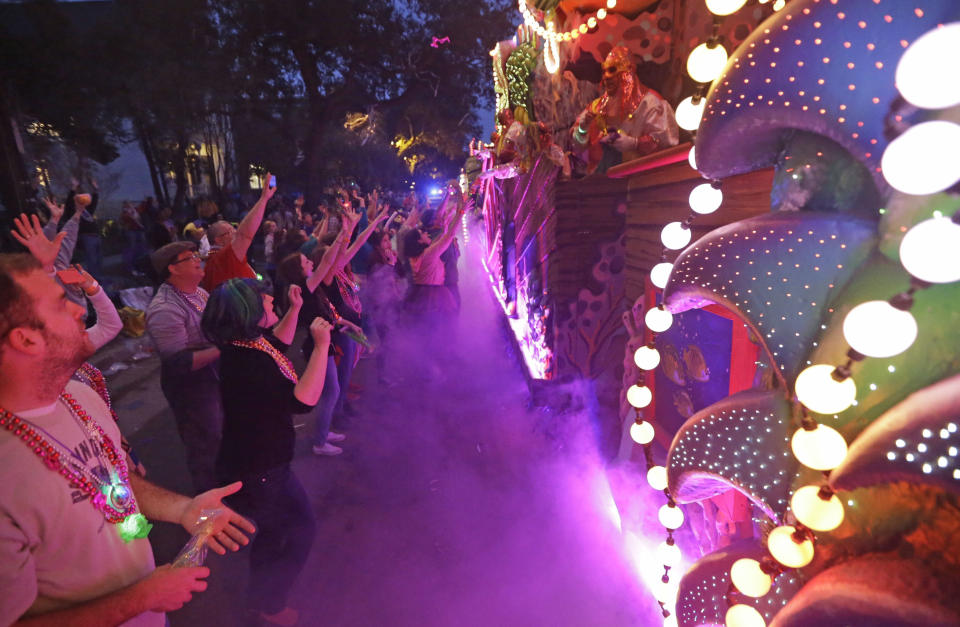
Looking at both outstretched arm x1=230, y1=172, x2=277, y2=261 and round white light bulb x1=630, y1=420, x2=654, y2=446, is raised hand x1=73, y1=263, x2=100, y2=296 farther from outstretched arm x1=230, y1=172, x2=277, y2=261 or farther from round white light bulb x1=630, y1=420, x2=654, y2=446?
round white light bulb x1=630, y1=420, x2=654, y2=446

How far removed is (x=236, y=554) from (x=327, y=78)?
16208mm

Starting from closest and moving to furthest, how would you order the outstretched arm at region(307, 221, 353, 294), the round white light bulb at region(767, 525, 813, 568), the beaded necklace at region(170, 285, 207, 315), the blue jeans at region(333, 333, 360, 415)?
the round white light bulb at region(767, 525, 813, 568) < the beaded necklace at region(170, 285, 207, 315) < the outstretched arm at region(307, 221, 353, 294) < the blue jeans at region(333, 333, 360, 415)

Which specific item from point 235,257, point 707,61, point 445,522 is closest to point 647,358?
point 707,61

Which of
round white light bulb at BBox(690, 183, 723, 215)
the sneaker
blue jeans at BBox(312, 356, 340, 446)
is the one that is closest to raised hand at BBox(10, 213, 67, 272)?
blue jeans at BBox(312, 356, 340, 446)

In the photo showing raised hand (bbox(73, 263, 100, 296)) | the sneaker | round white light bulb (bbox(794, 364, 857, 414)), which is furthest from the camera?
the sneaker

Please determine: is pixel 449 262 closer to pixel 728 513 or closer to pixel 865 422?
pixel 728 513

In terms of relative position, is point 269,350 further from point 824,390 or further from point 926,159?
point 926,159

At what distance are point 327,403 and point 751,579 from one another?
12.5 ft

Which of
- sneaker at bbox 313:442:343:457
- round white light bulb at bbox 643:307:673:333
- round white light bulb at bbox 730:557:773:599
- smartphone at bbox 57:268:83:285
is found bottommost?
sneaker at bbox 313:442:343:457

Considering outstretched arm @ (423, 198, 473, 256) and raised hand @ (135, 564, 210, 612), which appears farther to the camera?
outstretched arm @ (423, 198, 473, 256)

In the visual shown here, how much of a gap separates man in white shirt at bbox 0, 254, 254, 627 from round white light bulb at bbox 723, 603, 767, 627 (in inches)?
63.7

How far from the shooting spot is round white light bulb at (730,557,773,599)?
118 cm

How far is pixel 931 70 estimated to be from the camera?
0.72 m

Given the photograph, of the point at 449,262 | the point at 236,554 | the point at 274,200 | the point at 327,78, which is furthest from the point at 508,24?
the point at 236,554
